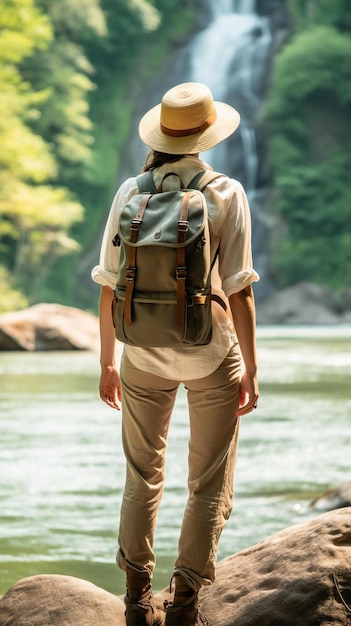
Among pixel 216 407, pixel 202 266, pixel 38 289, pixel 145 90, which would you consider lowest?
pixel 216 407

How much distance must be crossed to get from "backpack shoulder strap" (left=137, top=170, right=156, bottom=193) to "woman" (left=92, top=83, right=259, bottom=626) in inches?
0.6

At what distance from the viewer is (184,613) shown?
305 cm

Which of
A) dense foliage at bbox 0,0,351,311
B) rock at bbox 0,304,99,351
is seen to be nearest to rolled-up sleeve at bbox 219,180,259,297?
rock at bbox 0,304,99,351

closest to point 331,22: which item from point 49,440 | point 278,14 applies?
point 278,14

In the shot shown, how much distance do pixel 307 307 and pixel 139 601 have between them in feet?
99.9

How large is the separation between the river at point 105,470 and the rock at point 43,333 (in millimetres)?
5919

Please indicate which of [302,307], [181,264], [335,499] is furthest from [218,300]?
[302,307]

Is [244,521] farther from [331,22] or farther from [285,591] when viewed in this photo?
[331,22]

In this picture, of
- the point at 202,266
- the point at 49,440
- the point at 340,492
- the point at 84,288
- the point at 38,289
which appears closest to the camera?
the point at 202,266

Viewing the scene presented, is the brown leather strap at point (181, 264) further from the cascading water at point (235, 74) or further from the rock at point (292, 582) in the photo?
the cascading water at point (235, 74)

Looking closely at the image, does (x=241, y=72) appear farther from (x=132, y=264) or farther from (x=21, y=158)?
→ (x=132, y=264)

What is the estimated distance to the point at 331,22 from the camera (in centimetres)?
4034

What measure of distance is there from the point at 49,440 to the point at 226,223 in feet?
18.8

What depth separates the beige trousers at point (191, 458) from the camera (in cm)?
310
